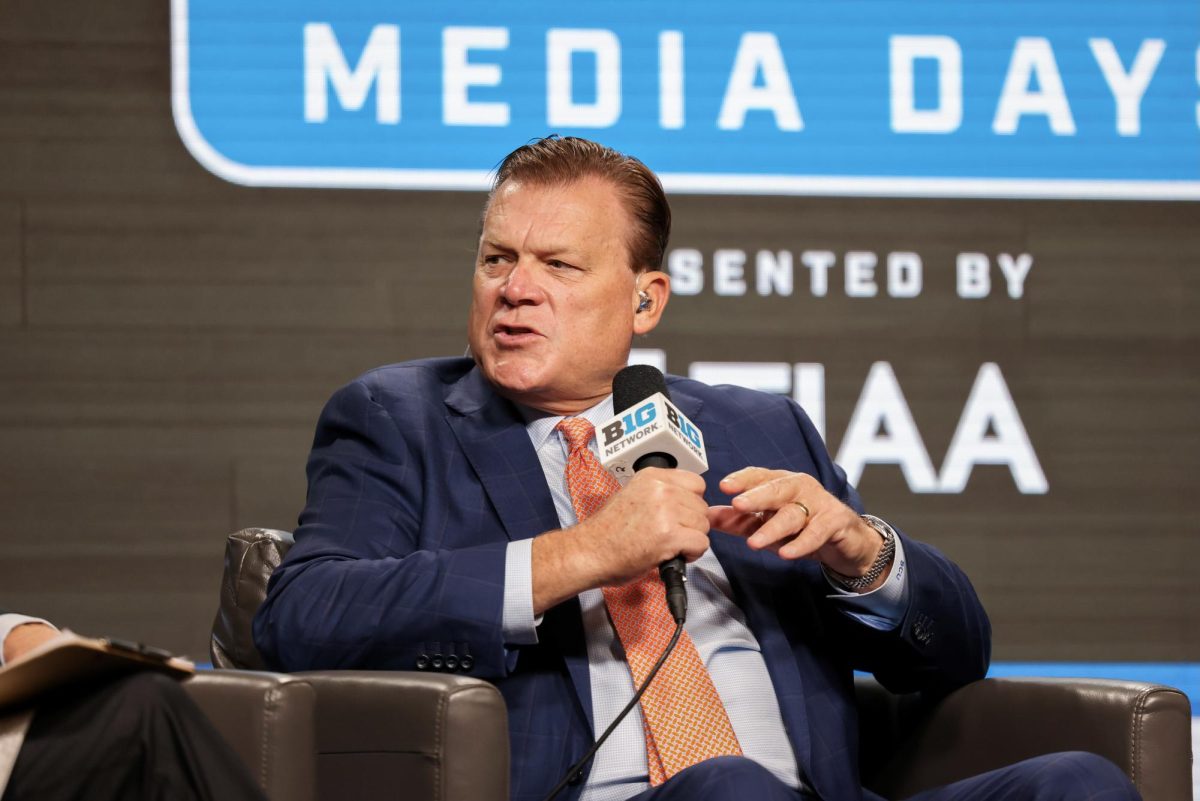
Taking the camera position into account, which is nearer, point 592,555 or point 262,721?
point 262,721

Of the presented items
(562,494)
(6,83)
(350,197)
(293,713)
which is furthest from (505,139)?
(293,713)

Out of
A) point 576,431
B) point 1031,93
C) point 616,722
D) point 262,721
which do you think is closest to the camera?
point 262,721

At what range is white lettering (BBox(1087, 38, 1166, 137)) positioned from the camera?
11.0 ft

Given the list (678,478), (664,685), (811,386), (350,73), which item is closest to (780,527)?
(678,478)

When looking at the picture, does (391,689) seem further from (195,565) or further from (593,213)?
(195,565)

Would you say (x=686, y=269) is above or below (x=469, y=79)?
below

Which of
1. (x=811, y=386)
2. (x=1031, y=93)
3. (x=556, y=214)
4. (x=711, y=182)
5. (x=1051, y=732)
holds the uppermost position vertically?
(x=1031, y=93)

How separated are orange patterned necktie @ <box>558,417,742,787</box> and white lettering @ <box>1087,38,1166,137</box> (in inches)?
83.9

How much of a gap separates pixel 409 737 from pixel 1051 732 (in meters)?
0.85

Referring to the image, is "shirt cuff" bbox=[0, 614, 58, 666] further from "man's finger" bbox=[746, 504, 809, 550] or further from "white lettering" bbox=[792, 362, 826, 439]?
"white lettering" bbox=[792, 362, 826, 439]

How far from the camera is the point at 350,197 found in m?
3.21

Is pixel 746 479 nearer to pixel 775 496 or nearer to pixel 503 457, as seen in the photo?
pixel 775 496

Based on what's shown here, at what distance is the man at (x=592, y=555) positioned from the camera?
1.67 meters

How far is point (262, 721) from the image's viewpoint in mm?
1428
